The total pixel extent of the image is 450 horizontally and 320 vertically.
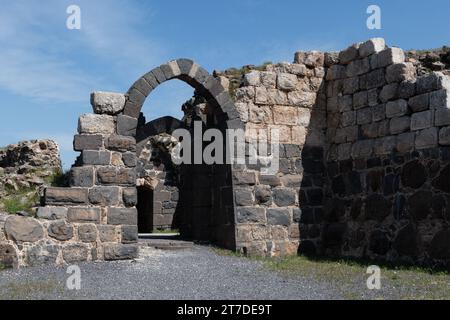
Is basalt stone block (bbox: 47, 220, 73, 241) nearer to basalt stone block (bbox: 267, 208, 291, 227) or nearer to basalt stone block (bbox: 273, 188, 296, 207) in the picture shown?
basalt stone block (bbox: 267, 208, 291, 227)

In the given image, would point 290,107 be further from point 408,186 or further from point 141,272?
point 141,272

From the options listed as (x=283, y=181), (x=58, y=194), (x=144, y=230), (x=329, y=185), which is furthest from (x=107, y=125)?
(x=144, y=230)

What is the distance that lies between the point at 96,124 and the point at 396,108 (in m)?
4.78

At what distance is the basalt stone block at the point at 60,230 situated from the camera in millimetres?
8109

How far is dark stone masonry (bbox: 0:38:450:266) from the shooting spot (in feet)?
26.8

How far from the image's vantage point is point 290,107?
1011cm

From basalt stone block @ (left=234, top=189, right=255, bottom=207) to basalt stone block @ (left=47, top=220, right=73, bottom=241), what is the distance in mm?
2813

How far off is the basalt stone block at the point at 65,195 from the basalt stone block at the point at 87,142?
65 centimetres

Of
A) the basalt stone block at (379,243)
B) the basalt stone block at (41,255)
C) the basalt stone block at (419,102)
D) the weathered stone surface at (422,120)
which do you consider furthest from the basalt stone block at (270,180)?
the basalt stone block at (41,255)

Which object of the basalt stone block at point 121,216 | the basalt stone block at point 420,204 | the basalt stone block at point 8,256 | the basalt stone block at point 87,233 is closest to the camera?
the basalt stone block at point 8,256

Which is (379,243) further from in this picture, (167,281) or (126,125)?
(126,125)

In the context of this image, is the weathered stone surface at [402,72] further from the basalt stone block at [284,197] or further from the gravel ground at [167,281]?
the gravel ground at [167,281]

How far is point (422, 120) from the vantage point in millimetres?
8391
